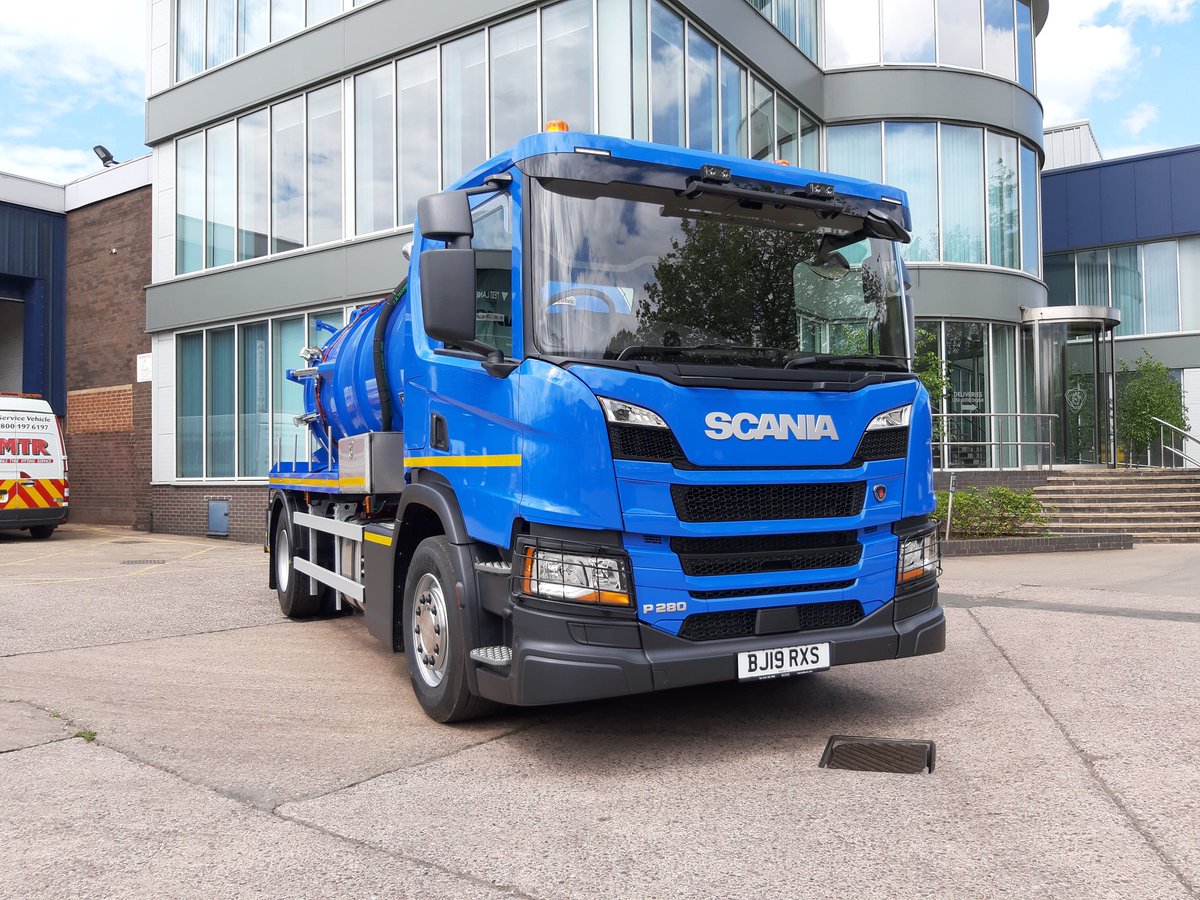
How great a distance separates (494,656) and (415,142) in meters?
A: 12.8

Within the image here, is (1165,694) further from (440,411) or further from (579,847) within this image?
(440,411)

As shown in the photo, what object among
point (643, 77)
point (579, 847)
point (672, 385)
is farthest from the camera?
point (643, 77)

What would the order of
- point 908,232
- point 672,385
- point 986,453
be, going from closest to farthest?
point 672,385, point 908,232, point 986,453

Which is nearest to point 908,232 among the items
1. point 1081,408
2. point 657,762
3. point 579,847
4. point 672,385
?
point 672,385

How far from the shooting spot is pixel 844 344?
5.07 m

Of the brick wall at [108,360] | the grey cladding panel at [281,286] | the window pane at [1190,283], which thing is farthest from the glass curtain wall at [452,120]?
the window pane at [1190,283]

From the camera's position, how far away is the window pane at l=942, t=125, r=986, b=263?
18.7 meters

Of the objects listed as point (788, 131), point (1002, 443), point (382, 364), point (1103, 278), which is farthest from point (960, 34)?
point (382, 364)

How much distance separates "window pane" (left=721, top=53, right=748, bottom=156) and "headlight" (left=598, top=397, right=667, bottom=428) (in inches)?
467

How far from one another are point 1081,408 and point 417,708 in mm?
18355

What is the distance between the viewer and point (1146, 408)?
23.1 meters

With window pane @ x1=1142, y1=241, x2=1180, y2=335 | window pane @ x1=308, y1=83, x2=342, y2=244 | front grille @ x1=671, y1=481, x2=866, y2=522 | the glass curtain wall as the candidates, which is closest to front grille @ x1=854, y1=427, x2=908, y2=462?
front grille @ x1=671, y1=481, x2=866, y2=522

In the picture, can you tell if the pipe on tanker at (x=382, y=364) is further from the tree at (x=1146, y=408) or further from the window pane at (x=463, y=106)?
the tree at (x=1146, y=408)

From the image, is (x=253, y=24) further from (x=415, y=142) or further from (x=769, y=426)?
(x=769, y=426)
